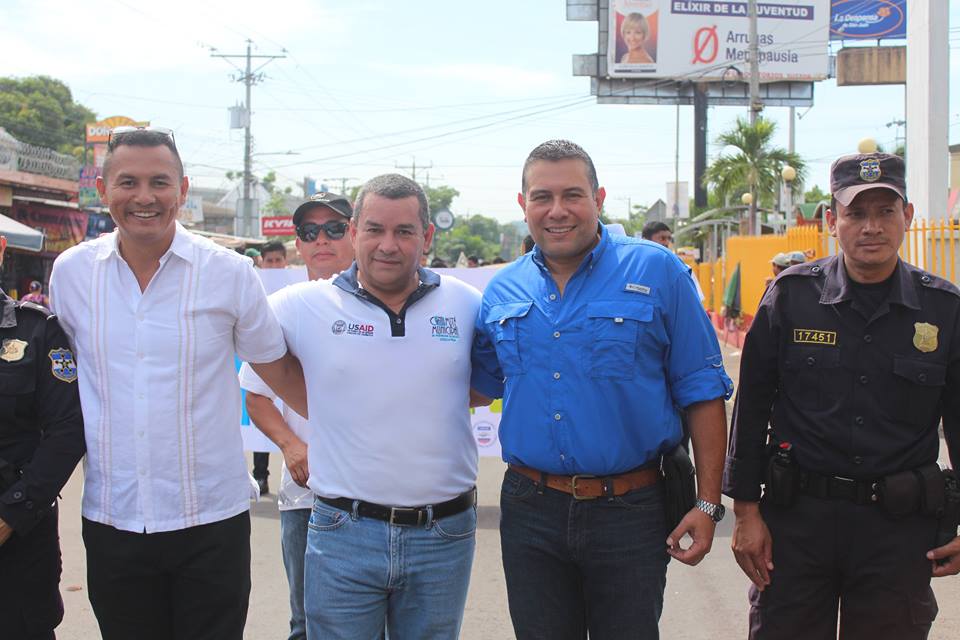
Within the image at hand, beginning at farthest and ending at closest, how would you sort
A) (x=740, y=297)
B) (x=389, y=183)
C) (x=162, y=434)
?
(x=740, y=297)
(x=389, y=183)
(x=162, y=434)

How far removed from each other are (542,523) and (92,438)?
57.4 inches

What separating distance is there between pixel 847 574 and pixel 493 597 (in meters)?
2.71

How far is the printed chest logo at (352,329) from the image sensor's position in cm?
305

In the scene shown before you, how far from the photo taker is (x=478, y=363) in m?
3.27

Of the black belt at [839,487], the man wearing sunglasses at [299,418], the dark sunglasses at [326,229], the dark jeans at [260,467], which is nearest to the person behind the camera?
the black belt at [839,487]

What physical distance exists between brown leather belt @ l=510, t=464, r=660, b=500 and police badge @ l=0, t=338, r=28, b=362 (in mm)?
1718

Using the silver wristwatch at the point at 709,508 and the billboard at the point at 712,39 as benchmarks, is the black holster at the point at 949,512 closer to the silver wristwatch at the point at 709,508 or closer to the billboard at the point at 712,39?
the silver wristwatch at the point at 709,508

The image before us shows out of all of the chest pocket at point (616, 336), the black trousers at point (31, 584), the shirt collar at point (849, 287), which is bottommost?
the black trousers at point (31, 584)

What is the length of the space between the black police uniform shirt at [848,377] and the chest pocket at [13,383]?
2354 millimetres

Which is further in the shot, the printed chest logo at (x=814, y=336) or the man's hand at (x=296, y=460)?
the man's hand at (x=296, y=460)

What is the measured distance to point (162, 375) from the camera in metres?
2.92

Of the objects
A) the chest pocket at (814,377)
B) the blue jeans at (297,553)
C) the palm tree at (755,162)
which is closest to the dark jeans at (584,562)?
the chest pocket at (814,377)

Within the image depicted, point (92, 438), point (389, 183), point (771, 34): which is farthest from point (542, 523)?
point (771, 34)

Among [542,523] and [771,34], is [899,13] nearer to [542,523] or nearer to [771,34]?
[771,34]
